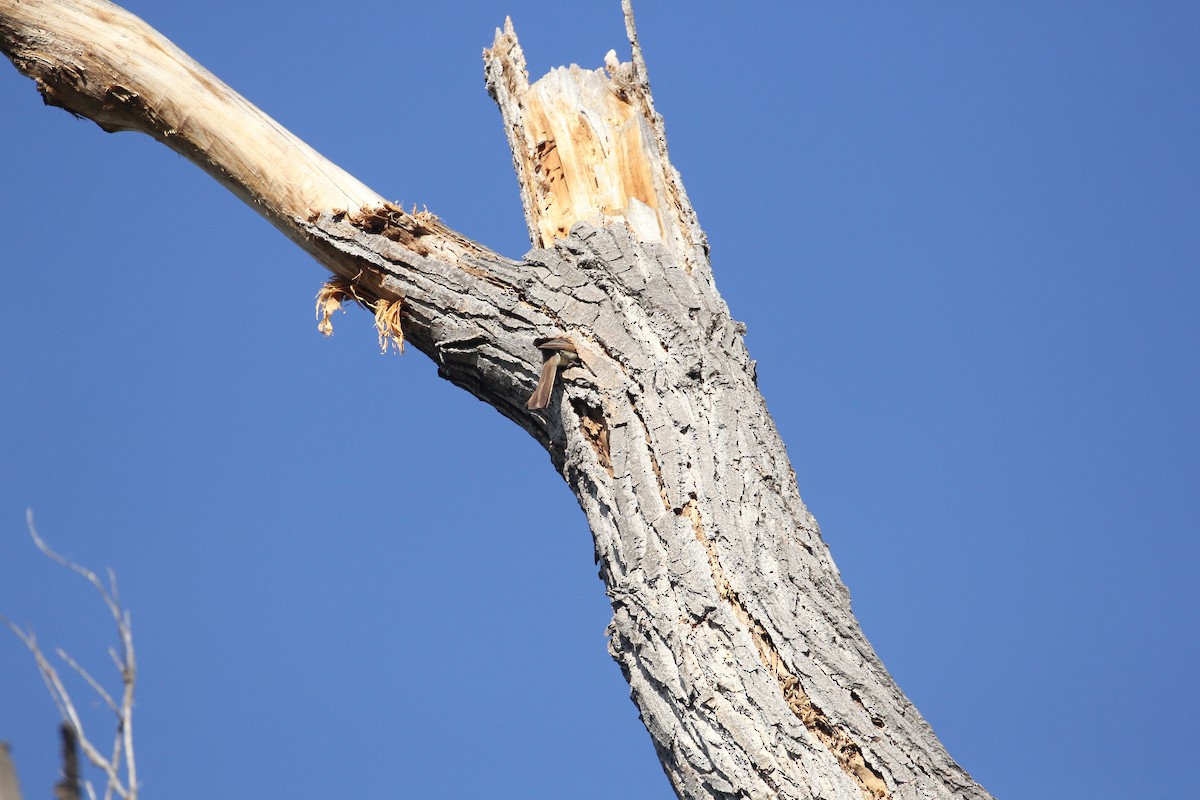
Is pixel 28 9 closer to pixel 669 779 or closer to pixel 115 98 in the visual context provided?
pixel 115 98

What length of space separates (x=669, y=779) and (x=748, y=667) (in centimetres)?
29

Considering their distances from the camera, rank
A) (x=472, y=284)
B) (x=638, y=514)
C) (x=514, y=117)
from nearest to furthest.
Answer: (x=638, y=514) < (x=472, y=284) < (x=514, y=117)

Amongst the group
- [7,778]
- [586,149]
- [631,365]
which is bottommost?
[7,778]

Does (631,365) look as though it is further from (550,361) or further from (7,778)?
(7,778)

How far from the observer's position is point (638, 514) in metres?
2.40

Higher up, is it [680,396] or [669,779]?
[680,396]

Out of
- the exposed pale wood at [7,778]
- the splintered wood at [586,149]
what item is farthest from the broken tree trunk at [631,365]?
the exposed pale wood at [7,778]

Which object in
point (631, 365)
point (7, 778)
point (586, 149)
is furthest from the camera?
point (586, 149)

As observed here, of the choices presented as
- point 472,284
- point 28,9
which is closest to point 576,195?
point 472,284

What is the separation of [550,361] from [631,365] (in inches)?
7.0

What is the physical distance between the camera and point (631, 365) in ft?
8.50

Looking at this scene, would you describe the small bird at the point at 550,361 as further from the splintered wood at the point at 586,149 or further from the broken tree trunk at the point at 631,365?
the splintered wood at the point at 586,149

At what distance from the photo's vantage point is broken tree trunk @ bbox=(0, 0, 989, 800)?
2.14 metres

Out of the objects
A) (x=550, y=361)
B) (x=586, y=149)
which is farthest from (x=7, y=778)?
(x=586, y=149)
